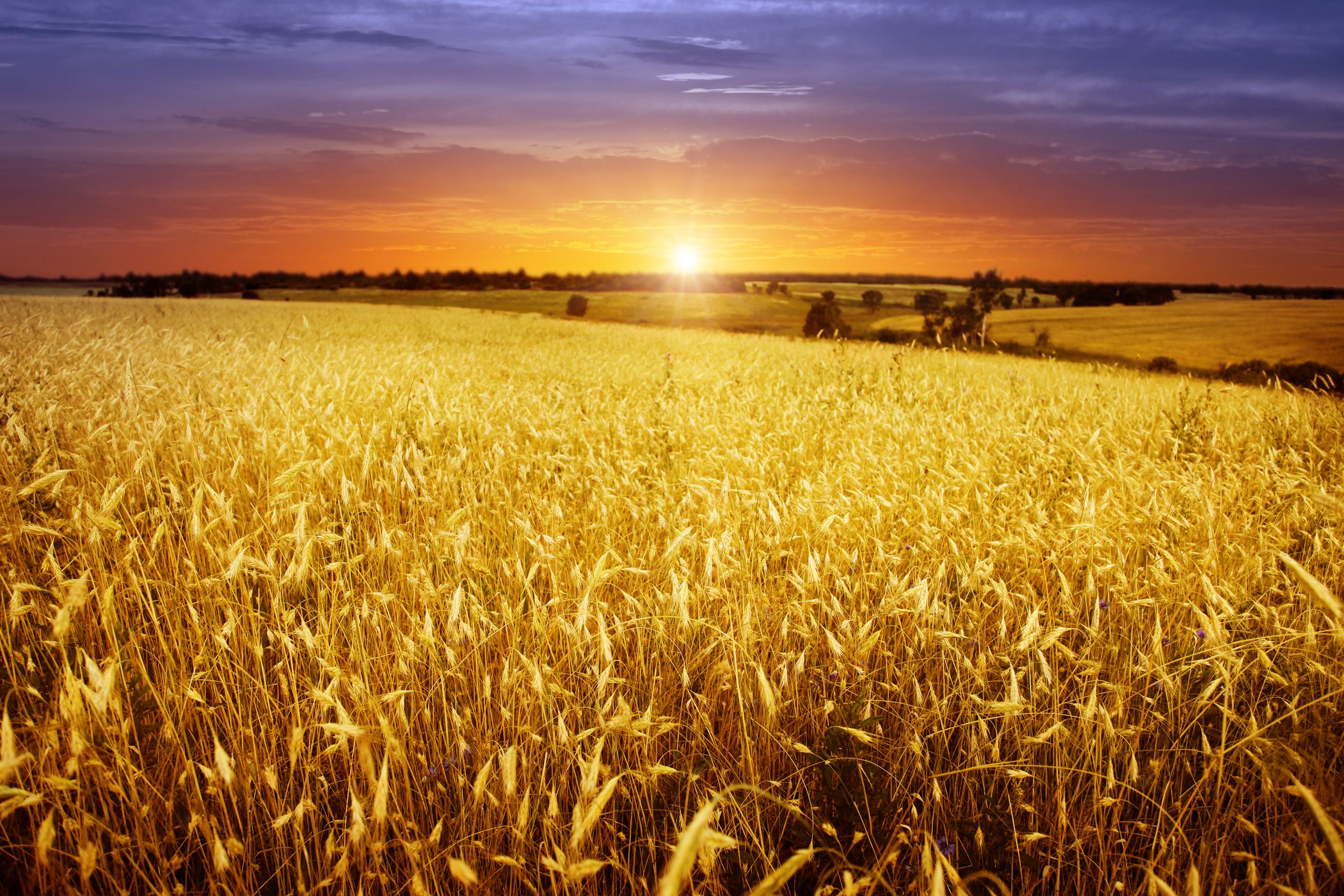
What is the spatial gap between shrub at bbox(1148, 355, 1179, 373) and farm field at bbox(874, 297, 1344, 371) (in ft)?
1.82

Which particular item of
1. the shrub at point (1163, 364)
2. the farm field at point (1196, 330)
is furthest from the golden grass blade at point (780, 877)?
the farm field at point (1196, 330)

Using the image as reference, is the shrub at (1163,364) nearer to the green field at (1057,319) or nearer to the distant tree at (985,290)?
the green field at (1057,319)

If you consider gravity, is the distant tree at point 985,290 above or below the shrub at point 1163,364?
→ above

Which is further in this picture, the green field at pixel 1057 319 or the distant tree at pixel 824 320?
the distant tree at pixel 824 320

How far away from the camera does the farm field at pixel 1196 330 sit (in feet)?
104

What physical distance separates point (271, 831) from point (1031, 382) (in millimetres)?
10486

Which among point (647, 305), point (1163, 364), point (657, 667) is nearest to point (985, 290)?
point (1163, 364)

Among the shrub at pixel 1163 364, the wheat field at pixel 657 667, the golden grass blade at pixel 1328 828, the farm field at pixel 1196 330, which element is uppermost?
the farm field at pixel 1196 330

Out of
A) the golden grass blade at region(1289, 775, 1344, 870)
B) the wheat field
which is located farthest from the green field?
the golden grass blade at region(1289, 775, 1344, 870)

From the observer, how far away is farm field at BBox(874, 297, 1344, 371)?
104 feet

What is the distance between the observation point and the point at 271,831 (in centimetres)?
164

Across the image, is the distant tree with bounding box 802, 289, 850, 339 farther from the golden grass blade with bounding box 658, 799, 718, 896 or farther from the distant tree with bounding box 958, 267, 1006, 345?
the golden grass blade with bounding box 658, 799, 718, 896

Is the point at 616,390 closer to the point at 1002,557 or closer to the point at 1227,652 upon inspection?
the point at 1002,557

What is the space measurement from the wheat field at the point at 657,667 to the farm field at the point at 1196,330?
33.9 meters
